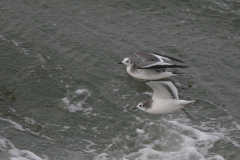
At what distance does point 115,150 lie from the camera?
7051 mm

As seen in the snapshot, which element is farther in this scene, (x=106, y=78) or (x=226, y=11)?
(x=226, y=11)

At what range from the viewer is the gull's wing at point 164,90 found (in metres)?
7.53

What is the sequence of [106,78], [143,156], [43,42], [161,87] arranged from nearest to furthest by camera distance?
[143,156], [161,87], [106,78], [43,42]

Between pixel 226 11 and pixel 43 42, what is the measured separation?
308 inches

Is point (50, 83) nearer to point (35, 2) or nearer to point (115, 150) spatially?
point (115, 150)

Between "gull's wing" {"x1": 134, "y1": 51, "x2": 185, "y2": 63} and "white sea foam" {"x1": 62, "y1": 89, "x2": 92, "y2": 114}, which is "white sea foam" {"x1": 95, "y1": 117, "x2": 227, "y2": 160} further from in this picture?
"gull's wing" {"x1": 134, "y1": 51, "x2": 185, "y2": 63}

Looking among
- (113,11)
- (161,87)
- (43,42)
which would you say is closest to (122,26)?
(113,11)

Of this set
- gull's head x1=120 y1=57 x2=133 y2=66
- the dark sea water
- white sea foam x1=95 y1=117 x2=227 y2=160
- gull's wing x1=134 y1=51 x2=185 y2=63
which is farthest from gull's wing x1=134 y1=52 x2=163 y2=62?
white sea foam x1=95 y1=117 x2=227 y2=160

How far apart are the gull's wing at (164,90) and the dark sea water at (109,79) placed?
0.71 meters

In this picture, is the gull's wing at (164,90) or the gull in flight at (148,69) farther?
the gull in flight at (148,69)

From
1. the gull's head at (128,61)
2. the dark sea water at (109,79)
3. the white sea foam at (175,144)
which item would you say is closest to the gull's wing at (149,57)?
the gull's head at (128,61)

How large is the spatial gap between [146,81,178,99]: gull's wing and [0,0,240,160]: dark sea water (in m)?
0.71

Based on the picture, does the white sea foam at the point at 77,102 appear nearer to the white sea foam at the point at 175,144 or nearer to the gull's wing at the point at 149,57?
the white sea foam at the point at 175,144

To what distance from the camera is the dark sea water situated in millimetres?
7176
